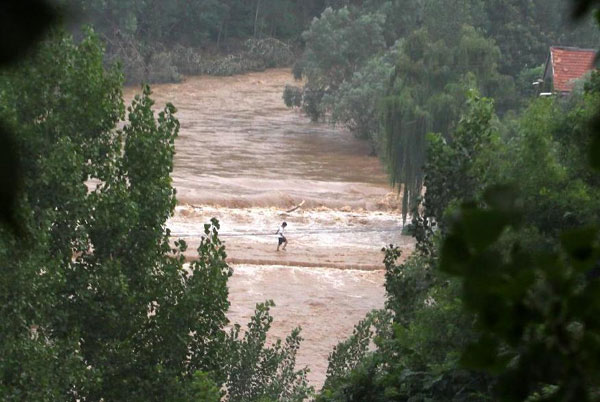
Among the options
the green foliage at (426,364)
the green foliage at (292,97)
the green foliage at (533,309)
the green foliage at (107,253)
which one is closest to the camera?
the green foliage at (533,309)

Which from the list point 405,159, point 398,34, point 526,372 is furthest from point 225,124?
point 526,372

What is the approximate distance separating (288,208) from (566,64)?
8.74 metres

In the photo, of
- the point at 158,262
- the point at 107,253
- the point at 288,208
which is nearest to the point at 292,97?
the point at 288,208

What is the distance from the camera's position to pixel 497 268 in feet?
5.70

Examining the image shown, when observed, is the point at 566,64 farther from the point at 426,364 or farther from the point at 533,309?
the point at 533,309

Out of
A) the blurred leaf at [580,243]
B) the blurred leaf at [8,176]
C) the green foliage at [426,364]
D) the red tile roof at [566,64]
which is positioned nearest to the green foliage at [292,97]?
the red tile roof at [566,64]

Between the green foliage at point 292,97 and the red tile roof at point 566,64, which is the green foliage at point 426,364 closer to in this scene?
the red tile roof at point 566,64

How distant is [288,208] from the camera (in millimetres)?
31844

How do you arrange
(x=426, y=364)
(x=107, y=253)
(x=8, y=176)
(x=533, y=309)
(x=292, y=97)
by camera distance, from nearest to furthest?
(x=8, y=176), (x=533, y=309), (x=426, y=364), (x=107, y=253), (x=292, y=97)

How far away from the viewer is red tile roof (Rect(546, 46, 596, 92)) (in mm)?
30188

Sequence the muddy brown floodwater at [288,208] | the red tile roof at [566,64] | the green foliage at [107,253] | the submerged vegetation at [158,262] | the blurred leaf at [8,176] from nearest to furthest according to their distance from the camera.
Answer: the blurred leaf at [8,176] → the submerged vegetation at [158,262] → the green foliage at [107,253] → the muddy brown floodwater at [288,208] → the red tile roof at [566,64]

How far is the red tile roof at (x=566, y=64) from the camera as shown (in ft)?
99.0

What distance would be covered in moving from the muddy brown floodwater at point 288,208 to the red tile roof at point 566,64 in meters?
5.92

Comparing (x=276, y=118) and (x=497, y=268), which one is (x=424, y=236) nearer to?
(x=497, y=268)
